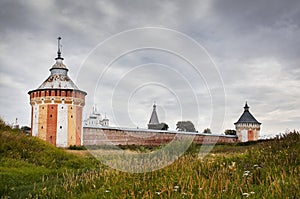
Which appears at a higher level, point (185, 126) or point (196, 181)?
point (185, 126)

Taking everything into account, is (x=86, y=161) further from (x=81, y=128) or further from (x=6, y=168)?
(x=81, y=128)

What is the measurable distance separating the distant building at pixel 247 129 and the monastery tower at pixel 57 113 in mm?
19976

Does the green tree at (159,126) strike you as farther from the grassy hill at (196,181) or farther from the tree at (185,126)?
the grassy hill at (196,181)

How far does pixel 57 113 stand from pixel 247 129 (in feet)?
73.8

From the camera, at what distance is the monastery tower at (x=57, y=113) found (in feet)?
83.5

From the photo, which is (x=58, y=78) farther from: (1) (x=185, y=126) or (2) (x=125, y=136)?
(1) (x=185, y=126)

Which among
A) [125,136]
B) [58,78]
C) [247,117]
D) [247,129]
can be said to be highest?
[58,78]

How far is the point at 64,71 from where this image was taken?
27766 mm

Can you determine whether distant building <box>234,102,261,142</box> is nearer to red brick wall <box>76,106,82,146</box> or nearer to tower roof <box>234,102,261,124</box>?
tower roof <box>234,102,261,124</box>

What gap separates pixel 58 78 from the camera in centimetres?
2677

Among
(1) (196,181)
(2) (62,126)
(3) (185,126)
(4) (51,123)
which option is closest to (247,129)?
(3) (185,126)

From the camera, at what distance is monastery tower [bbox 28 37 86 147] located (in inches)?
1002

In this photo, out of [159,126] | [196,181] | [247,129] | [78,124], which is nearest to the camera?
[196,181]

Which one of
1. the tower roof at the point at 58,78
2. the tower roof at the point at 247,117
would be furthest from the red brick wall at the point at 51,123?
the tower roof at the point at 247,117
